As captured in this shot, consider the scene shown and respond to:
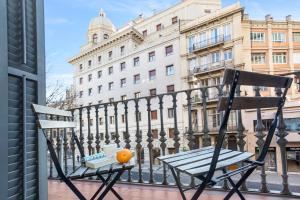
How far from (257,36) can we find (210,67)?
349 centimetres

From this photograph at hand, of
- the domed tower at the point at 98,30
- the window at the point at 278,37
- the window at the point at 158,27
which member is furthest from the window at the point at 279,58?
the domed tower at the point at 98,30

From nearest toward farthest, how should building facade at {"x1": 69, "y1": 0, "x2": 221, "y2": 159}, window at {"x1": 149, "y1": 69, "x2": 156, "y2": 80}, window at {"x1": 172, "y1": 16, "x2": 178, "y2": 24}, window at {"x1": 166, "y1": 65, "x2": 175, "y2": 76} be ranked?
building facade at {"x1": 69, "y1": 0, "x2": 221, "y2": 159}, window at {"x1": 166, "y1": 65, "x2": 175, "y2": 76}, window at {"x1": 149, "y1": 69, "x2": 156, "y2": 80}, window at {"x1": 172, "y1": 16, "x2": 178, "y2": 24}

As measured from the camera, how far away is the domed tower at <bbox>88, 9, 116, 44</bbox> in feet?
83.0

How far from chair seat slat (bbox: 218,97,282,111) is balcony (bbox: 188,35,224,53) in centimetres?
1542

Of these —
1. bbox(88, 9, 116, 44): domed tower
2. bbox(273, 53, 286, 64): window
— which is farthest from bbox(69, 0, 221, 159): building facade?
bbox(273, 53, 286, 64): window

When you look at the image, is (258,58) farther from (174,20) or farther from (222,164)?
(222,164)

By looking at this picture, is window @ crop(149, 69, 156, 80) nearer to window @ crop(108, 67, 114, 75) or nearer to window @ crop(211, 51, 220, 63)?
window @ crop(108, 67, 114, 75)

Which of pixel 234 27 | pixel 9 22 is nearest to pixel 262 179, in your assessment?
pixel 9 22

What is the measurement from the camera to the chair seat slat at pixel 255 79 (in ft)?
3.70

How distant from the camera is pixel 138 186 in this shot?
2.47 metres

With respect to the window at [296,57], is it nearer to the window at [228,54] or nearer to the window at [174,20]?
the window at [228,54]

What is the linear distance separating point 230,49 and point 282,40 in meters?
3.71

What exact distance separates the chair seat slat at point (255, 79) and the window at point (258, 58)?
53.0 feet

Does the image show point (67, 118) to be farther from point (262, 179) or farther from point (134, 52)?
point (134, 52)
